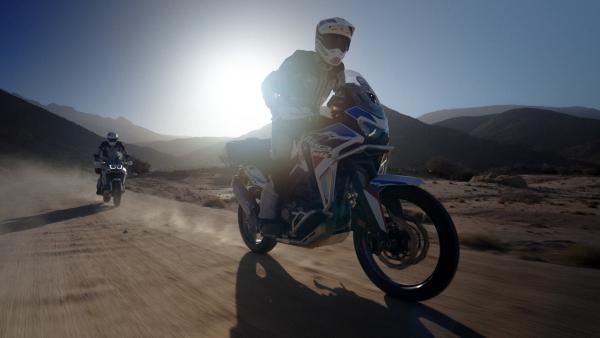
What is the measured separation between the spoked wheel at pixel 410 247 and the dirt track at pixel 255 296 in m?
0.13

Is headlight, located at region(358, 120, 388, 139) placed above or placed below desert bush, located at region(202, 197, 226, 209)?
above

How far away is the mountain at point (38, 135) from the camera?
5491 cm

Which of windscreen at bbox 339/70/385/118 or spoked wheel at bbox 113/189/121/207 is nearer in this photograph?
windscreen at bbox 339/70/385/118

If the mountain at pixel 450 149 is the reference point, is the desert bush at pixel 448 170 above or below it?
below

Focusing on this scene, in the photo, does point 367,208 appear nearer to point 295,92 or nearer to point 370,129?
point 370,129

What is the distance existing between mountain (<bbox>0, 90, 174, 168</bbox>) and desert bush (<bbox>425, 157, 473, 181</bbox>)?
156 feet

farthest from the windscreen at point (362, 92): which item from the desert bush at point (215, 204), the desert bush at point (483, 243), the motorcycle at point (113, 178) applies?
the motorcycle at point (113, 178)

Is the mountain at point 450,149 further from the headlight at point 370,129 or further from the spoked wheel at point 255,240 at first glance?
the headlight at point 370,129

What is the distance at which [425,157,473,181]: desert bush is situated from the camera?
28844 millimetres

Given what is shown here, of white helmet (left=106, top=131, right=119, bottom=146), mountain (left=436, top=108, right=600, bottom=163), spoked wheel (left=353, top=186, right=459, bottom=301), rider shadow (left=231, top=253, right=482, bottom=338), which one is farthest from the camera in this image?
mountain (left=436, top=108, right=600, bottom=163)

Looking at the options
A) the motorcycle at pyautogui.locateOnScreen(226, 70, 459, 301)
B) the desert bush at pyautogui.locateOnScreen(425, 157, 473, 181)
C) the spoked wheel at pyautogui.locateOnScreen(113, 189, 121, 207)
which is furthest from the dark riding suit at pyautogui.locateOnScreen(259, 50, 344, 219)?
the desert bush at pyautogui.locateOnScreen(425, 157, 473, 181)

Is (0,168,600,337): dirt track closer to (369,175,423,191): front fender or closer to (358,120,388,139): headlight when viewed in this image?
(369,175,423,191): front fender

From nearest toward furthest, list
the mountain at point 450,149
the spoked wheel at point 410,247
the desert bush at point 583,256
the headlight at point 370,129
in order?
1. the spoked wheel at point 410,247
2. the headlight at point 370,129
3. the desert bush at point 583,256
4. the mountain at point 450,149

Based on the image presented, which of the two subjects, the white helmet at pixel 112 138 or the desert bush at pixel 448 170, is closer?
the white helmet at pixel 112 138
